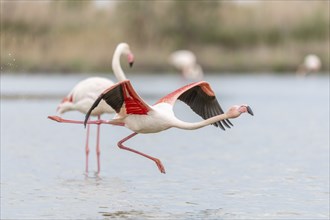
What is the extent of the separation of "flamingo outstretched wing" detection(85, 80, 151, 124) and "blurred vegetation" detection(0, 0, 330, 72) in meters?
22.7

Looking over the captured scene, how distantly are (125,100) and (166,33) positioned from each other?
94.4 ft

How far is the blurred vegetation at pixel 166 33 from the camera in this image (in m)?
A: 32.9

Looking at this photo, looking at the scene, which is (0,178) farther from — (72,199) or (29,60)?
(29,60)

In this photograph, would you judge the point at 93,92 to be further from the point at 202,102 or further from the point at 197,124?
the point at 197,124

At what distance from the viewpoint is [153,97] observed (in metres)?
23.4

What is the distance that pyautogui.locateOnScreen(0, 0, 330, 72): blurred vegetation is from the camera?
32.9 m

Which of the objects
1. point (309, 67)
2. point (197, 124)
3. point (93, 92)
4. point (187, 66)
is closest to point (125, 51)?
point (93, 92)

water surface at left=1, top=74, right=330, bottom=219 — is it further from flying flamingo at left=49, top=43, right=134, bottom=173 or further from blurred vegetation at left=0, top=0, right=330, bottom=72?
blurred vegetation at left=0, top=0, right=330, bottom=72

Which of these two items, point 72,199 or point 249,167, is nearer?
point 72,199

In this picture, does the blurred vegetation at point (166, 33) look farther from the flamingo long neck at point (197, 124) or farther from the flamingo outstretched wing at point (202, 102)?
the flamingo long neck at point (197, 124)

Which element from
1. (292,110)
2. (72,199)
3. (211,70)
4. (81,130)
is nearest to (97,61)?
(211,70)

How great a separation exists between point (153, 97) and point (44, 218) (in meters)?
14.8

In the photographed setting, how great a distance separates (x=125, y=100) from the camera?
934cm

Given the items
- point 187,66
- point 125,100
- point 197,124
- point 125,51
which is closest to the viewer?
point 197,124
